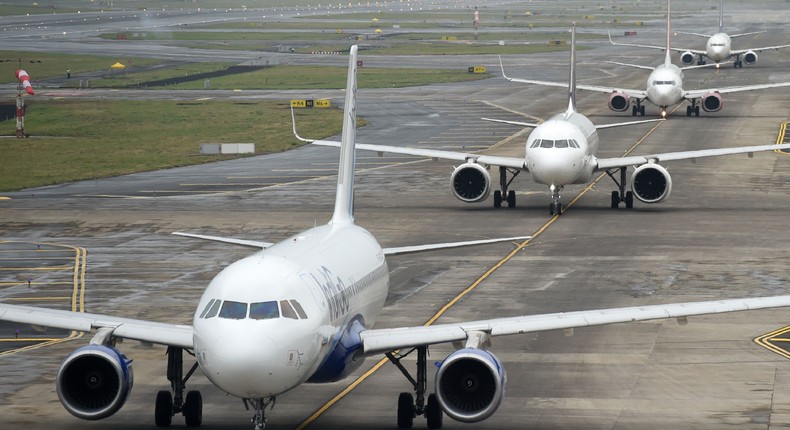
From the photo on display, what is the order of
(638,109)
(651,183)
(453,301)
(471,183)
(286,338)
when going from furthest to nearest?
1. (638,109)
2. (471,183)
3. (651,183)
4. (453,301)
5. (286,338)

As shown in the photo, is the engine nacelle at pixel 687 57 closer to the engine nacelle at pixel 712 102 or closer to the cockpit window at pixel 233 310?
the engine nacelle at pixel 712 102

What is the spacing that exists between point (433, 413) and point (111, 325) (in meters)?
6.83

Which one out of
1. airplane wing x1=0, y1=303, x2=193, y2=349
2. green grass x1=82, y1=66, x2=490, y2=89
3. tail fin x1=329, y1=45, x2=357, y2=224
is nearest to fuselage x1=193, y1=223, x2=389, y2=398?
airplane wing x1=0, y1=303, x2=193, y2=349

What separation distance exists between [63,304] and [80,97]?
8780 cm

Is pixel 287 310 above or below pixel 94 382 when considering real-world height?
above

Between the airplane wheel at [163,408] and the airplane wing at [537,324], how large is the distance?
13.9 feet

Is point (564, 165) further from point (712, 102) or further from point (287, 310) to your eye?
point (712, 102)

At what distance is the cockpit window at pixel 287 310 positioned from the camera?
86.8 feet

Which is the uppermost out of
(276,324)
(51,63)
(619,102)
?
(51,63)

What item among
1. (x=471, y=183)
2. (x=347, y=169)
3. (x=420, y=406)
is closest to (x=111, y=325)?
(x=420, y=406)

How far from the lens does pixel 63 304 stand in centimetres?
4709

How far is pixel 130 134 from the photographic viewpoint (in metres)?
105

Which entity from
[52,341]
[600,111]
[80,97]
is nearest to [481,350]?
[52,341]

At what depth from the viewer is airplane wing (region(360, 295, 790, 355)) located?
95.8 ft
